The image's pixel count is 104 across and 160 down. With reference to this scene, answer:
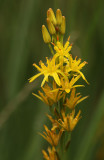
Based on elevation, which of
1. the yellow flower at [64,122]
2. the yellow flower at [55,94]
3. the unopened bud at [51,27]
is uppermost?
the unopened bud at [51,27]

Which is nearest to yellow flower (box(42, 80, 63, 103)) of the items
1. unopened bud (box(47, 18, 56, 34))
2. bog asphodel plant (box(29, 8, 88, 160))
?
bog asphodel plant (box(29, 8, 88, 160))

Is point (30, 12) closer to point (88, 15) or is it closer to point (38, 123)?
point (88, 15)

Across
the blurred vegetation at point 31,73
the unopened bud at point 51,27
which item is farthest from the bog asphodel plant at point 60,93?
the blurred vegetation at point 31,73

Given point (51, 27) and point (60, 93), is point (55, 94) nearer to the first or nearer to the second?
point (60, 93)

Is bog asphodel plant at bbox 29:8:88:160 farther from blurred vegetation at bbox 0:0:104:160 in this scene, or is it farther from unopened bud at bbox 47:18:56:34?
blurred vegetation at bbox 0:0:104:160

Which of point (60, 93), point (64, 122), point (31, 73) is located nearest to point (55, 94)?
point (60, 93)

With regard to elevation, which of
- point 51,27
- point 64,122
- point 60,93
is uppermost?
point 51,27

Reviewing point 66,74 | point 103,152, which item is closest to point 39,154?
point 103,152

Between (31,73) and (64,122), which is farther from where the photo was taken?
(31,73)

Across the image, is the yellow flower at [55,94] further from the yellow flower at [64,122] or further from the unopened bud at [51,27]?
the unopened bud at [51,27]
